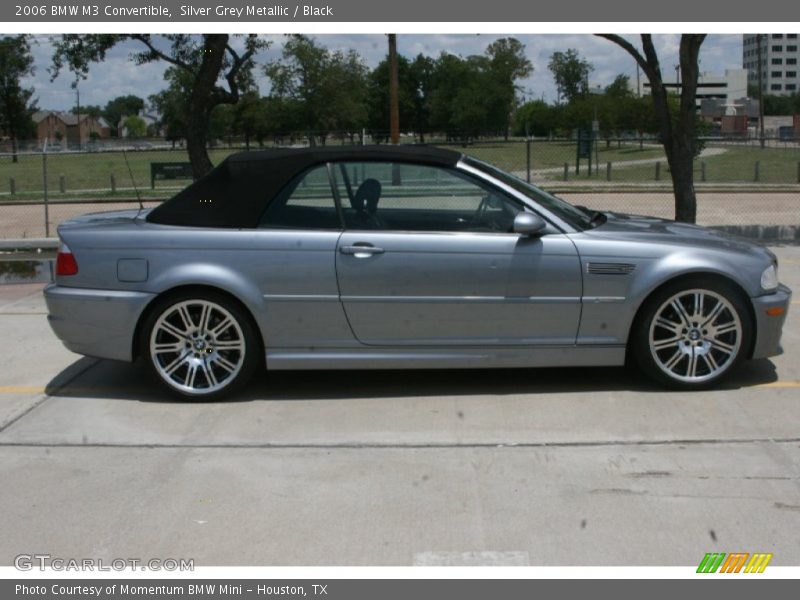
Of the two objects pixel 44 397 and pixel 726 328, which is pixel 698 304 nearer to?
pixel 726 328

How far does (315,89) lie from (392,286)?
25737 mm

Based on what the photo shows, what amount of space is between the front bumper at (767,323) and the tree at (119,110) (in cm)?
9006

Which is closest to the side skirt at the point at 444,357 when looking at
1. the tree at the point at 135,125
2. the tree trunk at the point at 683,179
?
the tree trunk at the point at 683,179

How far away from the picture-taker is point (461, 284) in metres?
5.49

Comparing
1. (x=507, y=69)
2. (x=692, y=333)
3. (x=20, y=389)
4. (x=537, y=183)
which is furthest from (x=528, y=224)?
(x=507, y=69)

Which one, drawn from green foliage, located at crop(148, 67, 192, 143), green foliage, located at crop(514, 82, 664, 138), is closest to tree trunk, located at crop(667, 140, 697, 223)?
green foliage, located at crop(148, 67, 192, 143)

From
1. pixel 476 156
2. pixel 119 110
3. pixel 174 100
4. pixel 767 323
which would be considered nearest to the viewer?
pixel 767 323

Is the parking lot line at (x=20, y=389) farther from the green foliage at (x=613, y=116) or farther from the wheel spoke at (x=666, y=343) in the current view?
the green foliage at (x=613, y=116)

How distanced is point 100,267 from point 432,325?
210cm

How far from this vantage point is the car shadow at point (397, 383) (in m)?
5.82

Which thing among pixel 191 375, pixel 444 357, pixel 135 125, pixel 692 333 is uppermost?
pixel 135 125

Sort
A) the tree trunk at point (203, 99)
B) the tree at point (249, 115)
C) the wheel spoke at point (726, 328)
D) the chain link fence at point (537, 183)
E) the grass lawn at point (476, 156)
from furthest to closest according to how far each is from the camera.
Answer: the tree at point (249, 115)
the grass lawn at point (476, 156)
the chain link fence at point (537, 183)
the tree trunk at point (203, 99)
the wheel spoke at point (726, 328)

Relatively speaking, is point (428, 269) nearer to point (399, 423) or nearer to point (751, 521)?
point (399, 423)

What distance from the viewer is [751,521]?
12.8 feet
